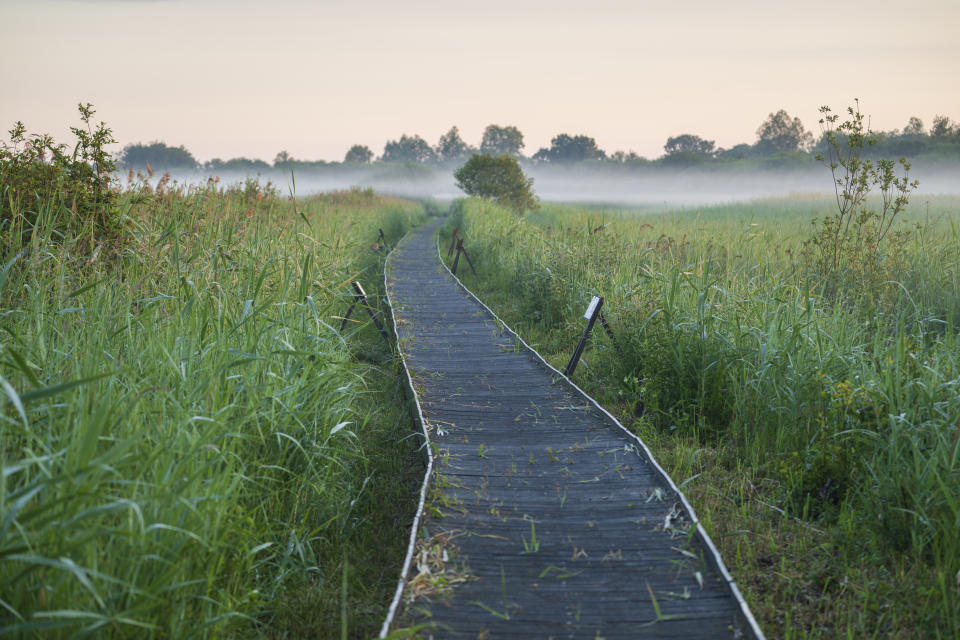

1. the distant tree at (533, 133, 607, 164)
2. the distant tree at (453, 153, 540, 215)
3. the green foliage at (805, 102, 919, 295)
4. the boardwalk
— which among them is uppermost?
the distant tree at (533, 133, 607, 164)

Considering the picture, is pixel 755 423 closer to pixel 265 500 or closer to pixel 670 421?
pixel 670 421

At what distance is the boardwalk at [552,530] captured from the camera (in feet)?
9.44

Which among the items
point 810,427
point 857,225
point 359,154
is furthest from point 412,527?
point 359,154

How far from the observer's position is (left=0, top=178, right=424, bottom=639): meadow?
2.25m

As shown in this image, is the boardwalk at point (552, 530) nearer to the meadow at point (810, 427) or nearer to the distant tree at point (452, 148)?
the meadow at point (810, 427)

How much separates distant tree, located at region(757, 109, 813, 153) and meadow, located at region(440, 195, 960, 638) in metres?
87.1

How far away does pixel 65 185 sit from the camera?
614 cm

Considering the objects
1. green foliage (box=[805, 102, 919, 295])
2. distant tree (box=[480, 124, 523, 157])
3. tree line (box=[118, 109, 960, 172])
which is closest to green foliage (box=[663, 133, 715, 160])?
tree line (box=[118, 109, 960, 172])

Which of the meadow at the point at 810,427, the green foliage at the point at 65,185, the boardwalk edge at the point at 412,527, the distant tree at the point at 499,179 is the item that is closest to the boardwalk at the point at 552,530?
the boardwalk edge at the point at 412,527

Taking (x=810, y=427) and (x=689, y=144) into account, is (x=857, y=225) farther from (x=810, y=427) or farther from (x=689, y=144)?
(x=689, y=144)

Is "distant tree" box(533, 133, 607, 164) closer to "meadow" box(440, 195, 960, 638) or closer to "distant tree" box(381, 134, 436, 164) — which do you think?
"distant tree" box(381, 134, 436, 164)

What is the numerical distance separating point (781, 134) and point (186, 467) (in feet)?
315

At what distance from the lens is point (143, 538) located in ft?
7.68

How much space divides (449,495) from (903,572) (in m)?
2.36
